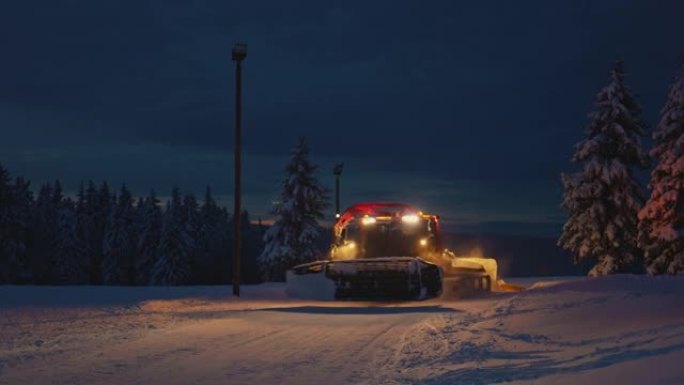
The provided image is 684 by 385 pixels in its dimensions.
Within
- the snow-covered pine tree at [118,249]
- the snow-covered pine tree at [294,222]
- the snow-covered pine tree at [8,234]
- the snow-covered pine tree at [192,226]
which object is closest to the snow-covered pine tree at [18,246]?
the snow-covered pine tree at [8,234]

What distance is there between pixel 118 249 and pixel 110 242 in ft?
3.68

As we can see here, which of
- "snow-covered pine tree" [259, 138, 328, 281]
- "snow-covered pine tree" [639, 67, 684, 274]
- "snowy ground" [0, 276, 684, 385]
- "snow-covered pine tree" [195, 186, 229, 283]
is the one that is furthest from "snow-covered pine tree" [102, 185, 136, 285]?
"snowy ground" [0, 276, 684, 385]

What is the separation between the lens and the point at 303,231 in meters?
52.4

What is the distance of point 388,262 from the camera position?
2103 cm

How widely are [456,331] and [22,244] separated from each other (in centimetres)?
6318

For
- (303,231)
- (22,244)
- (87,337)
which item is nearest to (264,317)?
(87,337)

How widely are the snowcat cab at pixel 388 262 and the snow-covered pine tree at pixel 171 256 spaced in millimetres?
57802

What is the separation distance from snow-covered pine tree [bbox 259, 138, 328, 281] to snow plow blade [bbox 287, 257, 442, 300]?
3097 centimetres

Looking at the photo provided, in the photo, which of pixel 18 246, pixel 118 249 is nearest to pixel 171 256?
pixel 118 249

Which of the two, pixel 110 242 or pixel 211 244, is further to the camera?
pixel 211 244

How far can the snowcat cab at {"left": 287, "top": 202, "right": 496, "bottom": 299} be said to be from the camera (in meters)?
20.9

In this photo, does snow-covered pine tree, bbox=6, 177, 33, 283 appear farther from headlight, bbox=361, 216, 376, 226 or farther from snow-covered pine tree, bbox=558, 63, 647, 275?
headlight, bbox=361, 216, 376, 226

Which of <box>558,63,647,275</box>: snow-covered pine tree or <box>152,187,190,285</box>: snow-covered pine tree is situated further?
<box>152,187,190,285</box>: snow-covered pine tree

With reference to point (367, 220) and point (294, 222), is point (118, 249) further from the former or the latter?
point (367, 220)
